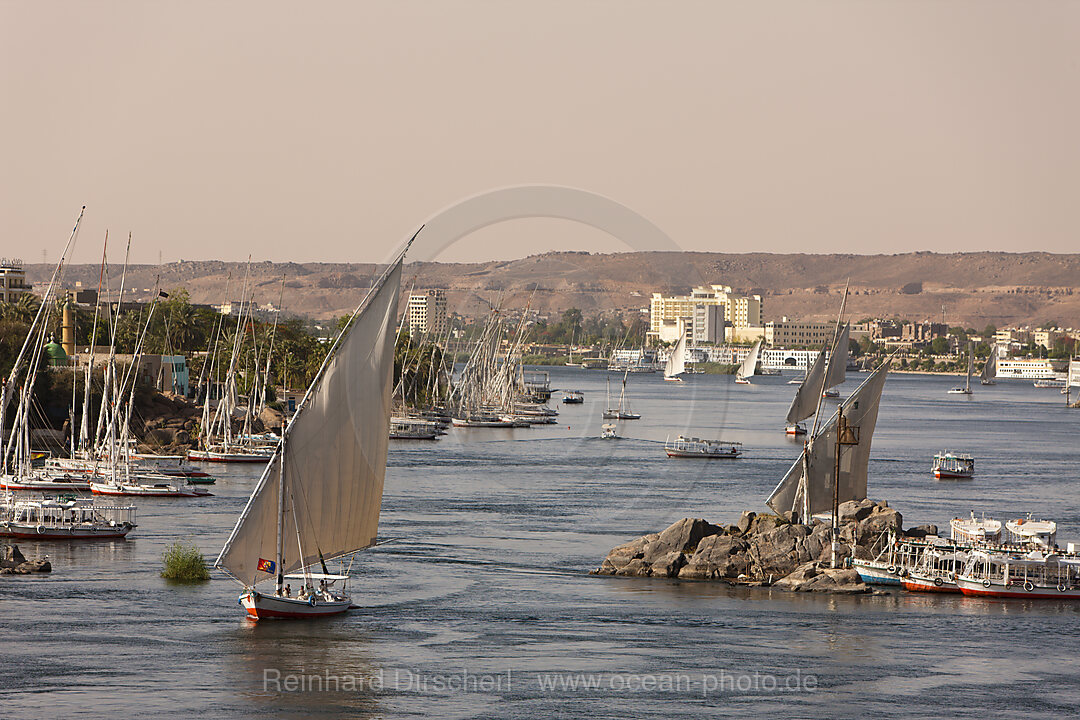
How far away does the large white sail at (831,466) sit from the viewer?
4909 cm

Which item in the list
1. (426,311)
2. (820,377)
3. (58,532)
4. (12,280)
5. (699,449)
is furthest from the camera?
(426,311)

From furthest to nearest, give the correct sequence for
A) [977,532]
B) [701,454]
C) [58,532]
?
[701,454] < [58,532] < [977,532]

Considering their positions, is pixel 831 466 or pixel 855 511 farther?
pixel 831 466

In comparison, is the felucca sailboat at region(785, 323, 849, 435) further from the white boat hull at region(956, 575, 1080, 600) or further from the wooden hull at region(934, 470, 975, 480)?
the white boat hull at region(956, 575, 1080, 600)

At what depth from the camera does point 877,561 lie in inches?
1708

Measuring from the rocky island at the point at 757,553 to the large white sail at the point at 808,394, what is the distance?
40.9 metres

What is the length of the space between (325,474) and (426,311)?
429 feet

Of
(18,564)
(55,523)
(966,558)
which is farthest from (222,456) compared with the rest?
(966,558)

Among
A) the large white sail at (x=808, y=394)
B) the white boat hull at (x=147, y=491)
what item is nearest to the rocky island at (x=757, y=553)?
the white boat hull at (x=147, y=491)

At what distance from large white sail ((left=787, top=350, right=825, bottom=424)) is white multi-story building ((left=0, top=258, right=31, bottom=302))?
75716 millimetres

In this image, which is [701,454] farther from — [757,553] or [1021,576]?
[1021,576]

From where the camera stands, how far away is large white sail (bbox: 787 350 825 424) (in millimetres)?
86312

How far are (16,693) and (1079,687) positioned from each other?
23.0m

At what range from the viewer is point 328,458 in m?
34.9
